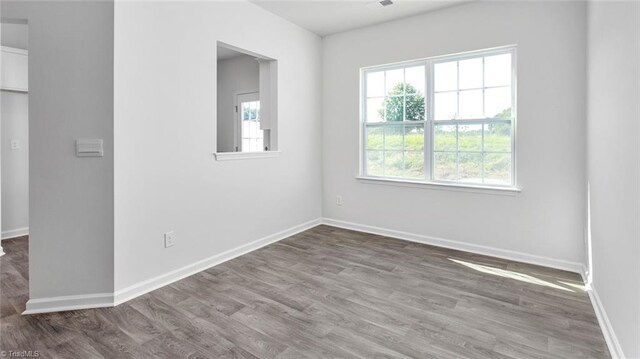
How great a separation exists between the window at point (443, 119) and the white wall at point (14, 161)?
175 inches

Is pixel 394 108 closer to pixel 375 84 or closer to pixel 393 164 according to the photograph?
pixel 375 84

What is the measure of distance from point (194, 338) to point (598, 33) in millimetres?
3510

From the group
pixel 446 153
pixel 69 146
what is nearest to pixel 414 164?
pixel 446 153

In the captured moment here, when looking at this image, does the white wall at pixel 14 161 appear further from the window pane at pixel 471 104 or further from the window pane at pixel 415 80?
the window pane at pixel 471 104

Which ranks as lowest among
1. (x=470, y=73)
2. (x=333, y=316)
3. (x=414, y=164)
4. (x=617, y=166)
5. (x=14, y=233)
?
(x=333, y=316)

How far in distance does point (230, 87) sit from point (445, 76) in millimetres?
3845

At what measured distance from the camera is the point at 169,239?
9.41ft

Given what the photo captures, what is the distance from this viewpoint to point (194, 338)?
6.67 feet

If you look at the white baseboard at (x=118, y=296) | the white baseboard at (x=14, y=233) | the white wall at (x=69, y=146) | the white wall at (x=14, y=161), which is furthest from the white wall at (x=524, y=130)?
the white baseboard at (x=14, y=233)

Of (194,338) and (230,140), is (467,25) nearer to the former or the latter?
(194,338)

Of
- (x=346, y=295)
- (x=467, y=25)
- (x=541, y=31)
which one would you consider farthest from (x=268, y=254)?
(x=541, y=31)

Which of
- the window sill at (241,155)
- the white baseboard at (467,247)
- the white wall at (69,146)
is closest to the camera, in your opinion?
the white wall at (69,146)

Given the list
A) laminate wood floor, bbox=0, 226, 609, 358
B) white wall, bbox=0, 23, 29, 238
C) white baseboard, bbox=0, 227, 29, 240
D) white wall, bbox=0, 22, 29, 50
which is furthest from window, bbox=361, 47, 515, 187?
white baseboard, bbox=0, 227, 29, 240

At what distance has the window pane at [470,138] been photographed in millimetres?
3613
